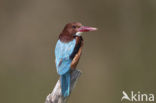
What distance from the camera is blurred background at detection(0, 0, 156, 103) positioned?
321 inches

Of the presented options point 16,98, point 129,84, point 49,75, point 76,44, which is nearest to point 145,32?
point 129,84

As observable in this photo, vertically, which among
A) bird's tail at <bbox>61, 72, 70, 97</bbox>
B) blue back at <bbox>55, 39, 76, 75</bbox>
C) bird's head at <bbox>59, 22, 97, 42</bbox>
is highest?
bird's head at <bbox>59, 22, 97, 42</bbox>

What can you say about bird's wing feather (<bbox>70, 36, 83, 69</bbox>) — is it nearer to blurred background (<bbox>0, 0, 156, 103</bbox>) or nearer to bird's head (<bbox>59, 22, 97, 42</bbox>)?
bird's head (<bbox>59, 22, 97, 42</bbox>)

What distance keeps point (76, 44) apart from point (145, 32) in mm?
3452

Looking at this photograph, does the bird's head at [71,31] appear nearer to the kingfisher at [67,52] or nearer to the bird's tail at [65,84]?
the kingfisher at [67,52]

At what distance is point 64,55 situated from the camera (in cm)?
525

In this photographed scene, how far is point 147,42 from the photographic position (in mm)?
8570

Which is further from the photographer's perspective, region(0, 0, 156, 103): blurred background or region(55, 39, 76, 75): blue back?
region(0, 0, 156, 103): blurred background

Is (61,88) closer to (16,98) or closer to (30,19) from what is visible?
(16,98)

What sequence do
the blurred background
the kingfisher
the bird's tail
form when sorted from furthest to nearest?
the blurred background, the kingfisher, the bird's tail

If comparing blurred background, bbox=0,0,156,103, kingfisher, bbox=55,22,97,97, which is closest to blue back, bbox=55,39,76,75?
kingfisher, bbox=55,22,97,97

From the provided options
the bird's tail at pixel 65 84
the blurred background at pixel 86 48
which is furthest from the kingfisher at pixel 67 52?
the blurred background at pixel 86 48

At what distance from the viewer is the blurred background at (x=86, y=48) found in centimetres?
816

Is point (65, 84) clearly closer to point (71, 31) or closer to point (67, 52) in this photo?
point (67, 52)
